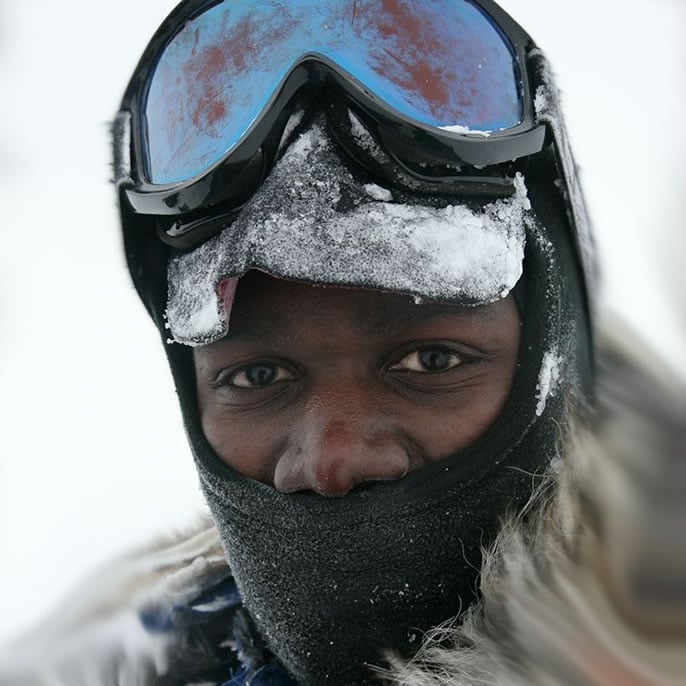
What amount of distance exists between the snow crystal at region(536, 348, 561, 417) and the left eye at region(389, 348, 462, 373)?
180mm

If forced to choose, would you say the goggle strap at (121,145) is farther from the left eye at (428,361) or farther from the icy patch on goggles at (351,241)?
the left eye at (428,361)

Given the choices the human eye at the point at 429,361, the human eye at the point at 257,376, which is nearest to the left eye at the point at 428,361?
the human eye at the point at 429,361

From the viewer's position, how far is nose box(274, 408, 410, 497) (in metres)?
1.69

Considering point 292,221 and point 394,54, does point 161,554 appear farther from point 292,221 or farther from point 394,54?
point 394,54

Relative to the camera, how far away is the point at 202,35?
2.05m

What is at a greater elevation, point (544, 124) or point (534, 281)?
point (544, 124)

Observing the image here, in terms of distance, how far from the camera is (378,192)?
1742mm

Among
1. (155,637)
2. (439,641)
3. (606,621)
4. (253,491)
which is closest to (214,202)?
(253,491)

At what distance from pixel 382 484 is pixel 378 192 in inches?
22.7

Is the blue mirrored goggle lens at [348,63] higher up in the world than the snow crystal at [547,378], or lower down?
higher up

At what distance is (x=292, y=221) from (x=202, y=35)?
25.4 inches

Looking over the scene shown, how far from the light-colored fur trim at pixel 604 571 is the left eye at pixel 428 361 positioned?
339 millimetres

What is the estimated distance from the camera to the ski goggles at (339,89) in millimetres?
1780

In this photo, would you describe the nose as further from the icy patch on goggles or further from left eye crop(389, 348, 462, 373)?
the icy patch on goggles
